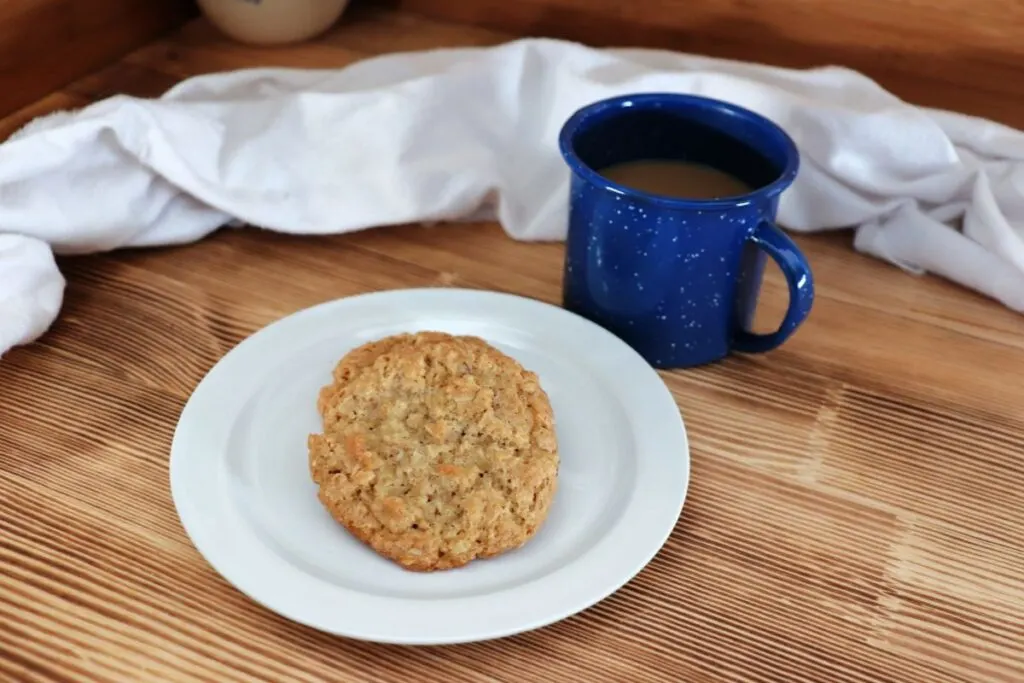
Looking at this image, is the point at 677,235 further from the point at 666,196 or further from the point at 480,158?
the point at 480,158

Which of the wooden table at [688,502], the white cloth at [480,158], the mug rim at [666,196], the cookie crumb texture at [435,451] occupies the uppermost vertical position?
the mug rim at [666,196]

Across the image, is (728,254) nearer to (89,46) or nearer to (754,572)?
(754,572)

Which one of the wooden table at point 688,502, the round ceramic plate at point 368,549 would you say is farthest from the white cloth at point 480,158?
the round ceramic plate at point 368,549

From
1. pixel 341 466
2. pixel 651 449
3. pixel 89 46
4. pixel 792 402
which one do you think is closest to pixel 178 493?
pixel 341 466

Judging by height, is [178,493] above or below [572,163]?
below

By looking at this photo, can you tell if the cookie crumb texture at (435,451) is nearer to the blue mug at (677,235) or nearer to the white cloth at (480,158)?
the blue mug at (677,235)
